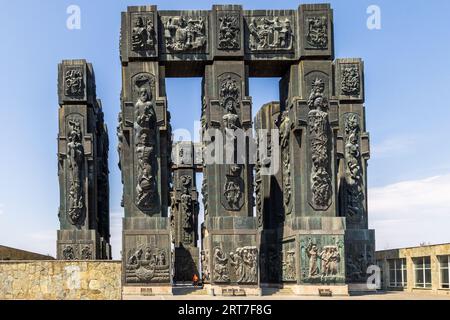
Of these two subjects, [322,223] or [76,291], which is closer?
[76,291]

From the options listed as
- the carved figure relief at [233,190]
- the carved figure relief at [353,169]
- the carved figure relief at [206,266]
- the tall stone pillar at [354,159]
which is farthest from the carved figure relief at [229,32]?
the carved figure relief at [206,266]

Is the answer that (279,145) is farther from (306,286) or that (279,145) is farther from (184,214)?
(184,214)

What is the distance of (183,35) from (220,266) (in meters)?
8.45

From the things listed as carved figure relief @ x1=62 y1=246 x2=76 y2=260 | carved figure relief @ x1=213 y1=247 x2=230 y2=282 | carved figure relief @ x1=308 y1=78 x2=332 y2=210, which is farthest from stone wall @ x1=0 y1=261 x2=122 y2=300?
carved figure relief @ x1=62 y1=246 x2=76 y2=260

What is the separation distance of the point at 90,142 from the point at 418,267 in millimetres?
16682

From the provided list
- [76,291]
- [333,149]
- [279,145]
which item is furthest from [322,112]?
[76,291]

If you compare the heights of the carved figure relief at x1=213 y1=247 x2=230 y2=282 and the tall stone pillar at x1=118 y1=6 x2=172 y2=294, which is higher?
the tall stone pillar at x1=118 y1=6 x2=172 y2=294

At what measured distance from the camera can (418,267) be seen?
1305 inches

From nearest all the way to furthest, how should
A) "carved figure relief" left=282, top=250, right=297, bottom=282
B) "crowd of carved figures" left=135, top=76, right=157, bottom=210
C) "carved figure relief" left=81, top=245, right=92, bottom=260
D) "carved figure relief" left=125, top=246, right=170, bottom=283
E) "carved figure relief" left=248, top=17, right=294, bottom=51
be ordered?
1. "carved figure relief" left=125, top=246, right=170, bottom=283
2. "crowd of carved figures" left=135, top=76, right=157, bottom=210
3. "carved figure relief" left=282, top=250, right=297, bottom=282
4. "carved figure relief" left=248, top=17, right=294, bottom=51
5. "carved figure relief" left=81, top=245, right=92, bottom=260

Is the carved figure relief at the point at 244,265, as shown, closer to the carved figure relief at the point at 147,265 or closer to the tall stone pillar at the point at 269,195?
the carved figure relief at the point at 147,265

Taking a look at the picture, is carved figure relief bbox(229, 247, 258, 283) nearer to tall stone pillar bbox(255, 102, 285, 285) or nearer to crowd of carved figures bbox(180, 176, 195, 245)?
tall stone pillar bbox(255, 102, 285, 285)

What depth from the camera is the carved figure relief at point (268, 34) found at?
84.2 feet

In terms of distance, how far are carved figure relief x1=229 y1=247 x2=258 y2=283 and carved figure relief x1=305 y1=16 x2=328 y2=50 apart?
782 centimetres

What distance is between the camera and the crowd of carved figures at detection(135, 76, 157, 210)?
2470cm
